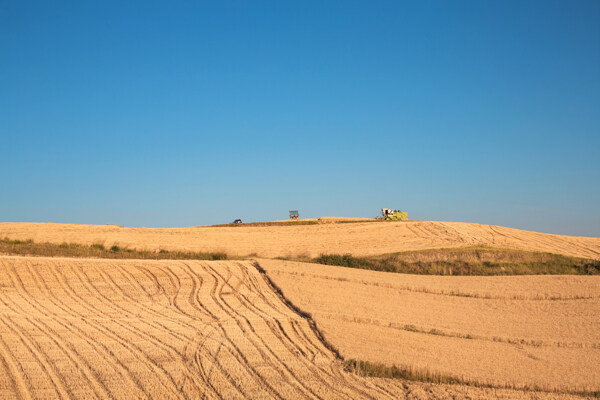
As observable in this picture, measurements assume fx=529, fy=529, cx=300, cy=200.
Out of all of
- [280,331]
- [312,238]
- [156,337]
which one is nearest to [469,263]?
[312,238]

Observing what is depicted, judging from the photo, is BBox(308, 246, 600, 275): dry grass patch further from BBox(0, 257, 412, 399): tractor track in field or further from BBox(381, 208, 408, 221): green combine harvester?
BBox(381, 208, 408, 221): green combine harvester

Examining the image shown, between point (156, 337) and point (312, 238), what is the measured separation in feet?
64.2

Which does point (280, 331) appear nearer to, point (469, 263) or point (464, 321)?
point (464, 321)

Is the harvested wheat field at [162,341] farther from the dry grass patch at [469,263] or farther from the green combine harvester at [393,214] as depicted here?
A: the green combine harvester at [393,214]

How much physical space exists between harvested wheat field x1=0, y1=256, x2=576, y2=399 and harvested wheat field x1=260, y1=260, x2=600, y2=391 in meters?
0.83

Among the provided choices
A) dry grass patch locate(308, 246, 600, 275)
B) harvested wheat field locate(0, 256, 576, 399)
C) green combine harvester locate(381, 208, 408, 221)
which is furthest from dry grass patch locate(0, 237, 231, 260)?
green combine harvester locate(381, 208, 408, 221)

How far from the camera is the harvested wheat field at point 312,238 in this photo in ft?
83.9

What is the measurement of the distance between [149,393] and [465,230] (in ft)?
95.0

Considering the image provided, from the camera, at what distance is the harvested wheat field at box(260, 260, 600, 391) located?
10.2 meters

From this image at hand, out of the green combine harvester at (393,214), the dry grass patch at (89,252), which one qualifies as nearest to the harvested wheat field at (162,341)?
the dry grass patch at (89,252)

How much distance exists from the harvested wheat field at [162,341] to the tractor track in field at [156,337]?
0.02 meters

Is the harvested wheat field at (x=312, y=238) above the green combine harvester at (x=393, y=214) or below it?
below

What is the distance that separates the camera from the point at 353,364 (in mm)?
9906

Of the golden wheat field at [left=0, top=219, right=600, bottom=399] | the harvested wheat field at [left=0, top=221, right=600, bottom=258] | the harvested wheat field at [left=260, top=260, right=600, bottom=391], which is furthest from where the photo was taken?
the harvested wheat field at [left=0, top=221, right=600, bottom=258]
